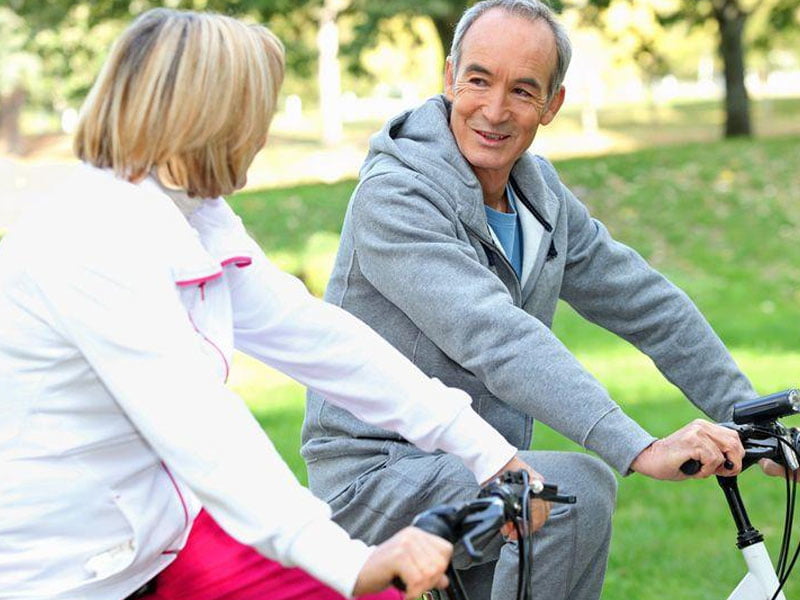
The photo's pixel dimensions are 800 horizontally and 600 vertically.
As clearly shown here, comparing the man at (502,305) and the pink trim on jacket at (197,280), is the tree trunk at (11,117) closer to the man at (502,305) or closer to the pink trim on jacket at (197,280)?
the man at (502,305)

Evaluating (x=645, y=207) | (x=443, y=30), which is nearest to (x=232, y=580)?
(x=645, y=207)

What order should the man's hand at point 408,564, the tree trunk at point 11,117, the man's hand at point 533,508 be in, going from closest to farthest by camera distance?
the man's hand at point 408,564 < the man's hand at point 533,508 < the tree trunk at point 11,117

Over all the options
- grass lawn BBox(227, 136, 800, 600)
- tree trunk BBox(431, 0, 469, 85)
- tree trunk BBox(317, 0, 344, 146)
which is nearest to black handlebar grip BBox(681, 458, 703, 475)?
grass lawn BBox(227, 136, 800, 600)

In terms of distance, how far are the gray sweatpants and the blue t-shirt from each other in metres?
0.61

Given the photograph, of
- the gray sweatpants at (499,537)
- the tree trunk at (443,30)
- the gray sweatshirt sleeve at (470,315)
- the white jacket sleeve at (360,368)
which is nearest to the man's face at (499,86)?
the gray sweatshirt sleeve at (470,315)

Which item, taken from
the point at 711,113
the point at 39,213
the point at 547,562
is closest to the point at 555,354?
the point at 547,562

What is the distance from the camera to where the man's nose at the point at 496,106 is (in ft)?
Result: 12.0

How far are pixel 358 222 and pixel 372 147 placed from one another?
260mm

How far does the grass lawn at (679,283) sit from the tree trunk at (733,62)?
239cm

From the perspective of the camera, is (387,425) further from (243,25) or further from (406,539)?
(243,25)

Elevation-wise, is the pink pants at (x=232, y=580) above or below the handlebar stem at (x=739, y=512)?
above

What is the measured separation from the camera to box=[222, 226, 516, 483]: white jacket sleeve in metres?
2.88

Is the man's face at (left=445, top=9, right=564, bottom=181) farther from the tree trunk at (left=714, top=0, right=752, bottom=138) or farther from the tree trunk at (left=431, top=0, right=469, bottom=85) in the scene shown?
the tree trunk at (left=714, top=0, right=752, bottom=138)

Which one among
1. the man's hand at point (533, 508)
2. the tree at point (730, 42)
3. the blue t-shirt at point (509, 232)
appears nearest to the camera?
the man's hand at point (533, 508)
